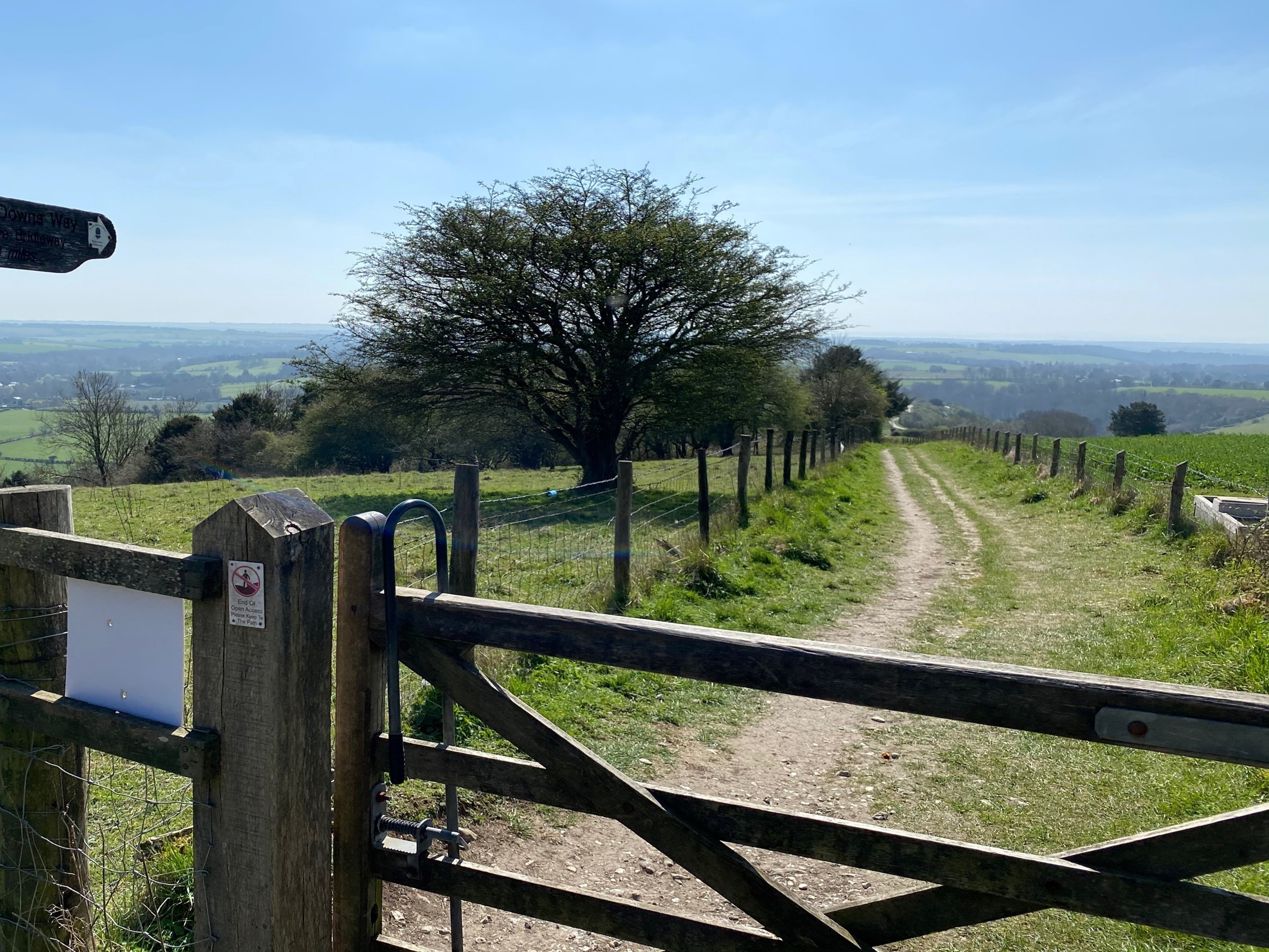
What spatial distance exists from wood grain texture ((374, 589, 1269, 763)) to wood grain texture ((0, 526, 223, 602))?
22.8 inches

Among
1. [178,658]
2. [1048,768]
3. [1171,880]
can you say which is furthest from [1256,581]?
[178,658]

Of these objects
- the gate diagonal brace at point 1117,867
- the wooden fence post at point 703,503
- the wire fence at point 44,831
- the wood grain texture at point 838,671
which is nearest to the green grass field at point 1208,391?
the wooden fence post at point 703,503

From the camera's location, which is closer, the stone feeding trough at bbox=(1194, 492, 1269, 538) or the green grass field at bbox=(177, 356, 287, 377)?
the stone feeding trough at bbox=(1194, 492, 1269, 538)

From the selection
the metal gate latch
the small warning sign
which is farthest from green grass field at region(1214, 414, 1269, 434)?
the small warning sign

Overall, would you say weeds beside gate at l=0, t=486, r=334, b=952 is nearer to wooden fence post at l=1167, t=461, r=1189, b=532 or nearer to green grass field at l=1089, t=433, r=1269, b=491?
wooden fence post at l=1167, t=461, r=1189, b=532

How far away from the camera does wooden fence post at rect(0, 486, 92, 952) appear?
289 centimetres

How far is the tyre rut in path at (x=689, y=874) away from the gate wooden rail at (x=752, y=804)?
47 centimetres

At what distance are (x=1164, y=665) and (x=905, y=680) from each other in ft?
21.9

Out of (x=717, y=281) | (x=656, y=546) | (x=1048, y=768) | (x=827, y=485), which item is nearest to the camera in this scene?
(x=1048, y=768)

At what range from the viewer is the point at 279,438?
37.9 meters

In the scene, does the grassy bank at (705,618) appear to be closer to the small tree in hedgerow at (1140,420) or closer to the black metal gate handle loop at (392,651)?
the black metal gate handle loop at (392,651)

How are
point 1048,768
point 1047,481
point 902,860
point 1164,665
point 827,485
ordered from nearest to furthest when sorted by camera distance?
point 902,860, point 1048,768, point 1164,665, point 827,485, point 1047,481

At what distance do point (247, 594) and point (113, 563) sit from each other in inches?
18.4

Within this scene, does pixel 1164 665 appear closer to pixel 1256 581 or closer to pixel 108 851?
pixel 1256 581
